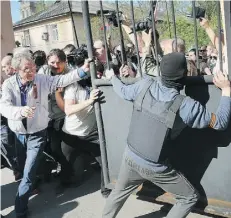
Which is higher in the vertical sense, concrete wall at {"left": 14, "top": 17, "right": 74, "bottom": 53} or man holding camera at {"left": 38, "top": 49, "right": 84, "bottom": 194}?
concrete wall at {"left": 14, "top": 17, "right": 74, "bottom": 53}

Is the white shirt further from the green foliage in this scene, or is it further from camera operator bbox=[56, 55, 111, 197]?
the green foliage

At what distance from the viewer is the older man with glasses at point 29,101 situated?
3361 mm

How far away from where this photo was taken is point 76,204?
3855mm

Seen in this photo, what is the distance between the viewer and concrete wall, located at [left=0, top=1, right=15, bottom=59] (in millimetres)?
7137

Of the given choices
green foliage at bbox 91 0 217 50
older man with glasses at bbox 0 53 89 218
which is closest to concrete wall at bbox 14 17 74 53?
green foliage at bbox 91 0 217 50

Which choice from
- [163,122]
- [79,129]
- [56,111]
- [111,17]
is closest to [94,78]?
[111,17]

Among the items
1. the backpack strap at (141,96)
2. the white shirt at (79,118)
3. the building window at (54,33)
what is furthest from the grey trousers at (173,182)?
the building window at (54,33)

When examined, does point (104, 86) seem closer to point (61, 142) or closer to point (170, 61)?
point (170, 61)

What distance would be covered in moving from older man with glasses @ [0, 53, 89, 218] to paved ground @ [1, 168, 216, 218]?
301 mm

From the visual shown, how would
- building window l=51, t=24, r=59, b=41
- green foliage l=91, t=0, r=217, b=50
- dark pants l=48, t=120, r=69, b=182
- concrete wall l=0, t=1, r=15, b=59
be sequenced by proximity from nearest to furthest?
dark pants l=48, t=120, r=69, b=182 → green foliage l=91, t=0, r=217, b=50 → concrete wall l=0, t=1, r=15, b=59 → building window l=51, t=24, r=59, b=41

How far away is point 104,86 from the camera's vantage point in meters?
3.23

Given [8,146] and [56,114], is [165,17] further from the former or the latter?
[8,146]

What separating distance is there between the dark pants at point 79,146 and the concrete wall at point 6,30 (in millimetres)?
3724

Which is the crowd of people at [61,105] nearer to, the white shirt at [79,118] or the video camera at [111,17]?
the white shirt at [79,118]
